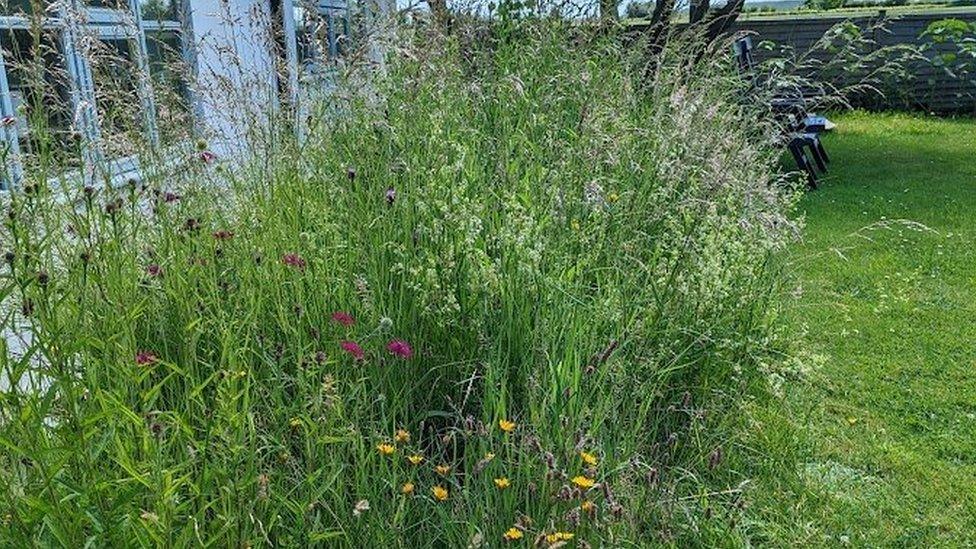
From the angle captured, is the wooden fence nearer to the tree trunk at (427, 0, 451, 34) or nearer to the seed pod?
the tree trunk at (427, 0, 451, 34)

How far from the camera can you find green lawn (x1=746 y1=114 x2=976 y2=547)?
7.91 feet

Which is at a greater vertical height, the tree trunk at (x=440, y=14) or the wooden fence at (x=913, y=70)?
the tree trunk at (x=440, y=14)

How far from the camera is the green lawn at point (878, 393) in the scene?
241cm

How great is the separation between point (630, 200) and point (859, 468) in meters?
1.14

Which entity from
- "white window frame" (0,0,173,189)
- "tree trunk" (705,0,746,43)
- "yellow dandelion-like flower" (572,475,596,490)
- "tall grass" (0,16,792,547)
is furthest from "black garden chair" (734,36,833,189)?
"yellow dandelion-like flower" (572,475,596,490)

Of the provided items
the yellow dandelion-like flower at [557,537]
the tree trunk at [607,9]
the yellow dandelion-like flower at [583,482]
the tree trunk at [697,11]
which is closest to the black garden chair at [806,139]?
the tree trunk at [697,11]

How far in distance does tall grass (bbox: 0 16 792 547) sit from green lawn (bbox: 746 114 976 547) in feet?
0.84

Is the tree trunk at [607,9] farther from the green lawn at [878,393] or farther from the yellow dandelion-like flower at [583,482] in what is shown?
the yellow dandelion-like flower at [583,482]

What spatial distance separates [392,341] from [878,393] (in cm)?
213

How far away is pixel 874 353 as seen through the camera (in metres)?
3.66

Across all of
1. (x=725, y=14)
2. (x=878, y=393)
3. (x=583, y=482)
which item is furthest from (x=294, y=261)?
(x=725, y=14)

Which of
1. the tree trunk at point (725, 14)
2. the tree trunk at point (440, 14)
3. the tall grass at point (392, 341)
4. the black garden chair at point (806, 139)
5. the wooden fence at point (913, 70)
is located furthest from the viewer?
the wooden fence at point (913, 70)

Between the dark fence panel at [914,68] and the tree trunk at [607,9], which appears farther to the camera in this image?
the dark fence panel at [914,68]

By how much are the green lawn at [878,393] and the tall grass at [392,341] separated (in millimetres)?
255
